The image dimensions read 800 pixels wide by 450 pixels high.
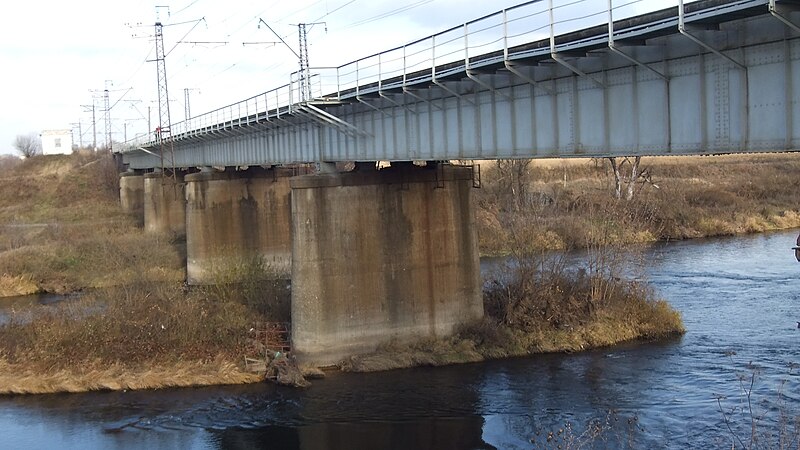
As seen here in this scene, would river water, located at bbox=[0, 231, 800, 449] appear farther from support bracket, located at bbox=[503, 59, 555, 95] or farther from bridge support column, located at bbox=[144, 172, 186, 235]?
bridge support column, located at bbox=[144, 172, 186, 235]

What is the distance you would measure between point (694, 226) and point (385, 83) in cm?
3738

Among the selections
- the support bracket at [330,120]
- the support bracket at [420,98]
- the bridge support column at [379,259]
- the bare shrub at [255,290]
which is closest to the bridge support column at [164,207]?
the bare shrub at [255,290]

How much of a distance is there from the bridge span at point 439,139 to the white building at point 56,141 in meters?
96.0

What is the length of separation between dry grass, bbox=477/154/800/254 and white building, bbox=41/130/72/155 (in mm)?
86906

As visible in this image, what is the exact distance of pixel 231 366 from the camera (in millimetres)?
25641

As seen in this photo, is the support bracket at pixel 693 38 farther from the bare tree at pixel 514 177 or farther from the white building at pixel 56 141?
the white building at pixel 56 141

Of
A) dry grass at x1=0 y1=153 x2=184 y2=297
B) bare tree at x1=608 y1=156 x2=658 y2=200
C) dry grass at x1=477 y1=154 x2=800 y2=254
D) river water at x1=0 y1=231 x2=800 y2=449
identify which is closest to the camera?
river water at x1=0 y1=231 x2=800 y2=449

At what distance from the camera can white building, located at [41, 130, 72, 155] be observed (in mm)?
134500

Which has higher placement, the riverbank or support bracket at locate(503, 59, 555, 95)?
support bracket at locate(503, 59, 555, 95)

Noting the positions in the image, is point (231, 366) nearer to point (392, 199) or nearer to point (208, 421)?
point (208, 421)

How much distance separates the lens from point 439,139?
2234 centimetres

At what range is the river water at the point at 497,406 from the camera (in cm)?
1936

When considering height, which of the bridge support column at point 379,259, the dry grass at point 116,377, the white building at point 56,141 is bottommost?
the dry grass at point 116,377

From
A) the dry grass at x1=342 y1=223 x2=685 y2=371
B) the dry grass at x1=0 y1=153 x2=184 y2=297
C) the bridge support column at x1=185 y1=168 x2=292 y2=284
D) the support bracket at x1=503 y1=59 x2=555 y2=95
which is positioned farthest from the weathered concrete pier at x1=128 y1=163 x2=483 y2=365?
the dry grass at x1=0 y1=153 x2=184 y2=297
